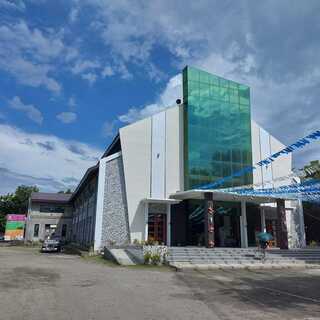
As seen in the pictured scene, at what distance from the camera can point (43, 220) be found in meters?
52.1

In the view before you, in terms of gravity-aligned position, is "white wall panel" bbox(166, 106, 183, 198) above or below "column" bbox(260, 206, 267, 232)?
above

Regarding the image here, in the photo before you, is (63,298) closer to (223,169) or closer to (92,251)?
(92,251)

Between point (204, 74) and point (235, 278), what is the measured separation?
18434 mm

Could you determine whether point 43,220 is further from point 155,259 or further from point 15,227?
point 155,259

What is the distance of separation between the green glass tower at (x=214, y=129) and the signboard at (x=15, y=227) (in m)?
31.6

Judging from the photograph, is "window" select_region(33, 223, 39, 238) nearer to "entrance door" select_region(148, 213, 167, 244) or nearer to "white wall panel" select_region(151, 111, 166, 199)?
"entrance door" select_region(148, 213, 167, 244)

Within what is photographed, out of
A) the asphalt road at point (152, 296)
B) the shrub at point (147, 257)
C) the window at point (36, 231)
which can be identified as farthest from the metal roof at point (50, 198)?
the asphalt road at point (152, 296)

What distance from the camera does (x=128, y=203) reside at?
79.0 ft

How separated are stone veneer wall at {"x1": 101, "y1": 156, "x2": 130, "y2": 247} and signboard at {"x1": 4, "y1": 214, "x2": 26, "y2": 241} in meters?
29.0

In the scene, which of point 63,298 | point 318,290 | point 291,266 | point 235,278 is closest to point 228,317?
point 63,298

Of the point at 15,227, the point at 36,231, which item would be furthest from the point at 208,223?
the point at 36,231

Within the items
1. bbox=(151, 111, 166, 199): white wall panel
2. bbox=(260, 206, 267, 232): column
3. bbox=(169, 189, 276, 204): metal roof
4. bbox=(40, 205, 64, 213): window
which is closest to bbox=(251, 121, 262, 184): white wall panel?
bbox=(169, 189, 276, 204): metal roof

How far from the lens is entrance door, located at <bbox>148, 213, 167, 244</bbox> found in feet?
81.1

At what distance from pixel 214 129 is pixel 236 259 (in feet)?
36.8
